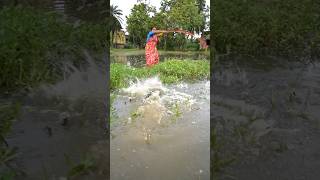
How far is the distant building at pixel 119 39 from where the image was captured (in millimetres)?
2816

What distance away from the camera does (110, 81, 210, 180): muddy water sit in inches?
89.0

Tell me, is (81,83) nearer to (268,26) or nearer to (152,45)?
(152,45)

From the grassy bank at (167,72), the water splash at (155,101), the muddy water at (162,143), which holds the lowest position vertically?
the muddy water at (162,143)

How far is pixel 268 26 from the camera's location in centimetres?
360

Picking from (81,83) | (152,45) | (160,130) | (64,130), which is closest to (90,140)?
(64,130)

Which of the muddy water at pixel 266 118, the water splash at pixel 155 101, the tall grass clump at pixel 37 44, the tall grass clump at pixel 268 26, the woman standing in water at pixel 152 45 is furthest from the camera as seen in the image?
the tall grass clump at pixel 268 26

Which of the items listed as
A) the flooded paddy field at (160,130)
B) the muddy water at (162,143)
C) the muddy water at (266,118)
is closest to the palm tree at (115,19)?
the flooded paddy field at (160,130)

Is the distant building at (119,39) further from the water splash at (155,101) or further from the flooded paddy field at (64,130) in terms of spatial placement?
the water splash at (155,101)

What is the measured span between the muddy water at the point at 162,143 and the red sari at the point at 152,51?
298 mm

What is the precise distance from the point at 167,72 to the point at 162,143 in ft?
5.15

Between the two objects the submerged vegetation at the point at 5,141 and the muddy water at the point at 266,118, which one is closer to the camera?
the submerged vegetation at the point at 5,141

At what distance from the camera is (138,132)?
283 centimetres

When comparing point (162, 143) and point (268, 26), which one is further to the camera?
point (268, 26)

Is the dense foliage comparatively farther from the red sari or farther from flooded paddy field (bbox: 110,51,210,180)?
flooded paddy field (bbox: 110,51,210,180)
